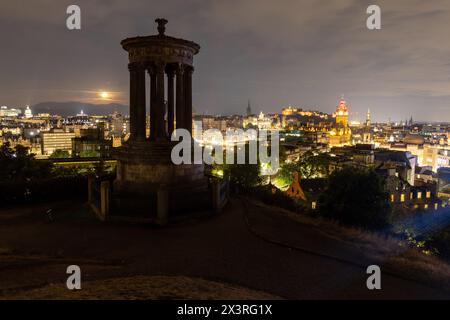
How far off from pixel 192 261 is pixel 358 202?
12808 mm

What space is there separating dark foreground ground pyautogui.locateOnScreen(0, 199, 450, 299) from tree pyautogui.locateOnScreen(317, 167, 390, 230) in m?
5.46

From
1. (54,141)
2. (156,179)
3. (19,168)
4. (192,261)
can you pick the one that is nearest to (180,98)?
(156,179)

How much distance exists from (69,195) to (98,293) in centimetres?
1389

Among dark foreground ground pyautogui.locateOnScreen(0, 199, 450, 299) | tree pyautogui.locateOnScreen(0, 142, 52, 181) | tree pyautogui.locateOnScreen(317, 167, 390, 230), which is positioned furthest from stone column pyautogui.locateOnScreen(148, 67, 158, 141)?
tree pyautogui.locateOnScreen(0, 142, 52, 181)

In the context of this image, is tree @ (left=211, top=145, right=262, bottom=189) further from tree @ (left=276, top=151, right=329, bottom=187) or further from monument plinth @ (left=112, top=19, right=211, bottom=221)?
monument plinth @ (left=112, top=19, right=211, bottom=221)

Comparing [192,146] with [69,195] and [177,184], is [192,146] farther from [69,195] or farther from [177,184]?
[69,195]

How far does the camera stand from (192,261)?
36.5 ft

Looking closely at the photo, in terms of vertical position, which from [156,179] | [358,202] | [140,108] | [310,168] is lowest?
[310,168]

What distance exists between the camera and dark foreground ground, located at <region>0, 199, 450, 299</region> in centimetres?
906

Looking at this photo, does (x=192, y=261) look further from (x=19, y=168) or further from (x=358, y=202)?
(x=19, y=168)

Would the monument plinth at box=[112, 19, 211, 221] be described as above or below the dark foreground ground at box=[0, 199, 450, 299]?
above

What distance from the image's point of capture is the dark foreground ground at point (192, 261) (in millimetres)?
9062

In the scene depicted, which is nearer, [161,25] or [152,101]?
[161,25]
